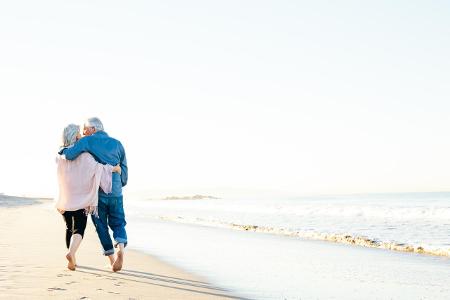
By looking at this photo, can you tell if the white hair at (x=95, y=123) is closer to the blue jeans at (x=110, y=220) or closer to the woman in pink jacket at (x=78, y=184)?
the woman in pink jacket at (x=78, y=184)

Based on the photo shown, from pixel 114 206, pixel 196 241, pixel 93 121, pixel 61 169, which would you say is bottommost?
pixel 196 241

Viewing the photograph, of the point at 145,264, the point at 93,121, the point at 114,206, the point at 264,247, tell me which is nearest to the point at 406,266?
the point at 264,247

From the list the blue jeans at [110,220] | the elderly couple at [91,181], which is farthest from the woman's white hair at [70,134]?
the blue jeans at [110,220]

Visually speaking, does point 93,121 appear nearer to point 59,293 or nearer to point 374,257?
point 59,293

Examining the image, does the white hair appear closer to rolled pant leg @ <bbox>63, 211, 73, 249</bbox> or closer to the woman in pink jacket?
the woman in pink jacket

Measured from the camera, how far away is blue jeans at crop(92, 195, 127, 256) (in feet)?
23.5

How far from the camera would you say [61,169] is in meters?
7.19

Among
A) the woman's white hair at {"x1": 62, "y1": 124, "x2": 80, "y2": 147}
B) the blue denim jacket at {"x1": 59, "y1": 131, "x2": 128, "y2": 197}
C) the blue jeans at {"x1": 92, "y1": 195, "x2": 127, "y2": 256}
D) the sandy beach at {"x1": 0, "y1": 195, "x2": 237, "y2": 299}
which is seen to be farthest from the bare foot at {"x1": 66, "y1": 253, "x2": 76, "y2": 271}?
the woman's white hair at {"x1": 62, "y1": 124, "x2": 80, "y2": 147}

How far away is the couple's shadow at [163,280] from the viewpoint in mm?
5953

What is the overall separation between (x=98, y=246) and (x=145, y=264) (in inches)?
109

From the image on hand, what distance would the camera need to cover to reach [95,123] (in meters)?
7.09

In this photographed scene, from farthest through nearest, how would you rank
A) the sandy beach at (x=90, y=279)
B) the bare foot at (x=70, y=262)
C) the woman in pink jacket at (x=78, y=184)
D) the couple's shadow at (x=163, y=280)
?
the woman in pink jacket at (x=78, y=184), the bare foot at (x=70, y=262), the couple's shadow at (x=163, y=280), the sandy beach at (x=90, y=279)

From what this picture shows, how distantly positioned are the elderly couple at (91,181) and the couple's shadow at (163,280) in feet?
0.69

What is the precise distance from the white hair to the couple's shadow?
5.70 feet
